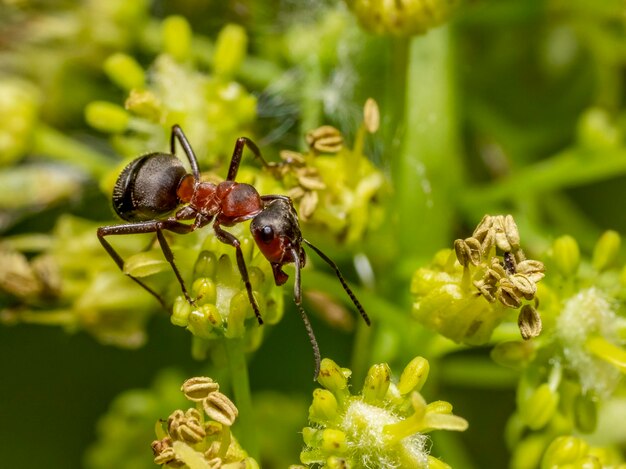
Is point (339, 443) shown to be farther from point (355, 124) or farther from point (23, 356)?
point (23, 356)

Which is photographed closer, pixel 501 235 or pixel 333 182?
pixel 501 235

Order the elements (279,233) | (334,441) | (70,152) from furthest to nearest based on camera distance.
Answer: (70,152)
(279,233)
(334,441)

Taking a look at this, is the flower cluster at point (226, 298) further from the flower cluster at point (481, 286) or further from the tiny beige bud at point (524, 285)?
the tiny beige bud at point (524, 285)

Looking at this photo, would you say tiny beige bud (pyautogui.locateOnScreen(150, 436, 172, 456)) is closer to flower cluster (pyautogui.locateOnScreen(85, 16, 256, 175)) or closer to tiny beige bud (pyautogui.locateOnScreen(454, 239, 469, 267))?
tiny beige bud (pyautogui.locateOnScreen(454, 239, 469, 267))

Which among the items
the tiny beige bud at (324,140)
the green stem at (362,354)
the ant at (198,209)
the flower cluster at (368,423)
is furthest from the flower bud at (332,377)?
the tiny beige bud at (324,140)

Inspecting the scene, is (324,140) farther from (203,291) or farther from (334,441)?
(334,441)

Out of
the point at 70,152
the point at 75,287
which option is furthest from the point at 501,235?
the point at 70,152

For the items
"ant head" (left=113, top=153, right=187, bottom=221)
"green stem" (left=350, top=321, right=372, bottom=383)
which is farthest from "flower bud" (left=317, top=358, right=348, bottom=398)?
"ant head" (left=113, top=153, right=187, bottom=221)
